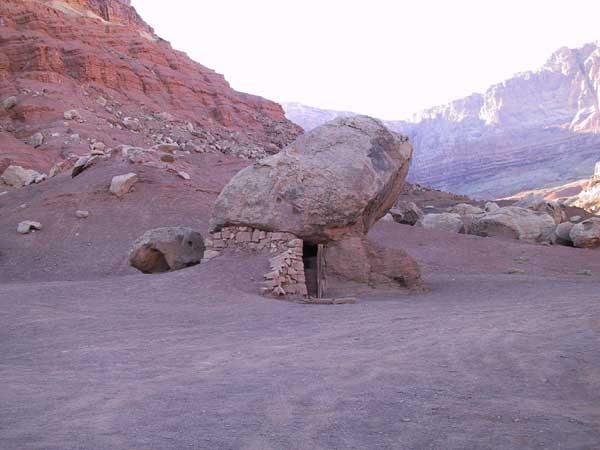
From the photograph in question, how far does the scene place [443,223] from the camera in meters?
23.9

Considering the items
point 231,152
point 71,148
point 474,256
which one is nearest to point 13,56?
point 71,148

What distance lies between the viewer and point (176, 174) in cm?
2277

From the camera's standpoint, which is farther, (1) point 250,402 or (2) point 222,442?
(1) point 250,402

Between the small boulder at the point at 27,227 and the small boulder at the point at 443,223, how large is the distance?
1528 cm

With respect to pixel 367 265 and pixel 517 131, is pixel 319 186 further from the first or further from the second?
pixel 517 131

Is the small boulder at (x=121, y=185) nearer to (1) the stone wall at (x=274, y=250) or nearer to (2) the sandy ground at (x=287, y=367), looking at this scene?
(1) the stone wall at (x=274, y=250)

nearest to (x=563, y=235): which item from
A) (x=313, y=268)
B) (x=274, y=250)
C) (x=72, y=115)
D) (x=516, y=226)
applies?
(x=516, y=226)

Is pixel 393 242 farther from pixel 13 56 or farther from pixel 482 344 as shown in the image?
pixel 13 56

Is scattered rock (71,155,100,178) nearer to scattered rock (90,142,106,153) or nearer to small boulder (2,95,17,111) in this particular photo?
scattered rock (90,142,106,153)

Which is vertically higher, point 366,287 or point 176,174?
point 176,174

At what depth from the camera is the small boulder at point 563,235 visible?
20155 mm

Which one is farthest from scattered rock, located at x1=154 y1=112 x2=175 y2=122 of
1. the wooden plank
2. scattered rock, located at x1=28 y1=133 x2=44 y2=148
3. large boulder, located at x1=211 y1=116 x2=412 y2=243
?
the wooden plank

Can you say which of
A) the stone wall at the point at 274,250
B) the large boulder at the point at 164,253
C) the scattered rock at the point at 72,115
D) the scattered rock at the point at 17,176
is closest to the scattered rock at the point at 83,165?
the scattered rock at the point at 17,176

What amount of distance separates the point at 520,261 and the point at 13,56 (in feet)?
125
